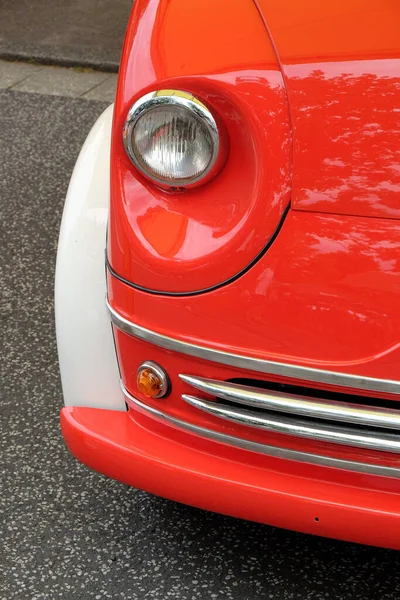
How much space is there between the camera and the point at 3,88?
4906 millimetres

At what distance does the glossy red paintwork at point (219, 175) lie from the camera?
4.71 feet

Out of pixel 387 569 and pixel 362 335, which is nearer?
pixel 362 335

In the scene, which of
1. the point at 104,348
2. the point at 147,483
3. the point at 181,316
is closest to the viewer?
the point at 181,316

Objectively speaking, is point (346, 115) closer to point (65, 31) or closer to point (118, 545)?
point (118, 545)

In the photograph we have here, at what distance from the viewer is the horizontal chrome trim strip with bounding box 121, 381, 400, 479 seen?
57.2 inches

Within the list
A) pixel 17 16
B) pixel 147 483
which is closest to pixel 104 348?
pixel 147 483

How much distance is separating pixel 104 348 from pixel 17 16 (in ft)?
16.6

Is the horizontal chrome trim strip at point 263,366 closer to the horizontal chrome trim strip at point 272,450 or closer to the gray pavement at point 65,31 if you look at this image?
the horizontal chrome trim strip at point 272,450

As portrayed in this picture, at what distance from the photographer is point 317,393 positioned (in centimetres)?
147

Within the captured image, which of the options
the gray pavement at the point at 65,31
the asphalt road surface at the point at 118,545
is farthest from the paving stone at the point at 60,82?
the asphalt road surface at the point at 118,545

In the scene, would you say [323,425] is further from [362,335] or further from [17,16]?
[17,16]

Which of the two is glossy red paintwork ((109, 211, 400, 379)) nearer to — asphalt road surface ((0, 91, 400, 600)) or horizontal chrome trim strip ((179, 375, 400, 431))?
horizontal chrome trim strip ((179, 375, 400, 431))

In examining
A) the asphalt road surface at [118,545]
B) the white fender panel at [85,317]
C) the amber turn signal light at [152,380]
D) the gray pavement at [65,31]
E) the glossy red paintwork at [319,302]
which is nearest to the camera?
the glossy red paintwork at [319,302]

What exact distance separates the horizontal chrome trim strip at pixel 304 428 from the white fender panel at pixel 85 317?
0.26m
